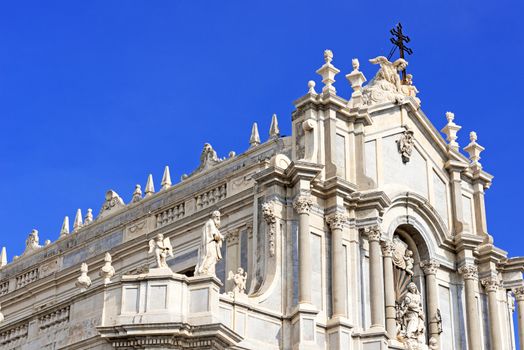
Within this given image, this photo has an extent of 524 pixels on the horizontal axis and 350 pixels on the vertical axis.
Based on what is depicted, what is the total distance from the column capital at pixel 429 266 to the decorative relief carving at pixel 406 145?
9.39 ft

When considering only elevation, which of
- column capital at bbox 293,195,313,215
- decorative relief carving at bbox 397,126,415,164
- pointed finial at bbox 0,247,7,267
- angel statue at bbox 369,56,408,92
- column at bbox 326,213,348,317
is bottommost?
column at bbox 326,213,348,317

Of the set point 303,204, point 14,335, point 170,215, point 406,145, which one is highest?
point 406,145

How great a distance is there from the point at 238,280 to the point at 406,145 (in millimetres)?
7986

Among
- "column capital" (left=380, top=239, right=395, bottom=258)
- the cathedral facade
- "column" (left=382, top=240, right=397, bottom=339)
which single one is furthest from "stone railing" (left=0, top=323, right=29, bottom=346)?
"column capital" (left=380, top=239, right=395, bottom=258)

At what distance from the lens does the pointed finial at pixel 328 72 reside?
102 feet

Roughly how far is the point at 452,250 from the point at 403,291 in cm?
236

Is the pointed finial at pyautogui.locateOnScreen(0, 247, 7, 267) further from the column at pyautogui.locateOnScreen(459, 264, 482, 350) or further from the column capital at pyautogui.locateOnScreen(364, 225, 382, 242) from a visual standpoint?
the column at pyautogui.locateOnScreen(459, 264, 482, 350)

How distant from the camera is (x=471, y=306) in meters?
32.2

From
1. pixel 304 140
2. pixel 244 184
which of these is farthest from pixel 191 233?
pixel 304 140

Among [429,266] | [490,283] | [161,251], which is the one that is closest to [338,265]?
[429,266]

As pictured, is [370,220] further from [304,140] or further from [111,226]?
[111,226]

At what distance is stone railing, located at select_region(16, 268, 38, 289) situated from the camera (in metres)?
36.4

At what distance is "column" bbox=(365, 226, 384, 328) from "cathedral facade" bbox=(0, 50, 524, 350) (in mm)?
31

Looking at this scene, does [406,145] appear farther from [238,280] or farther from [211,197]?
[238,280]
